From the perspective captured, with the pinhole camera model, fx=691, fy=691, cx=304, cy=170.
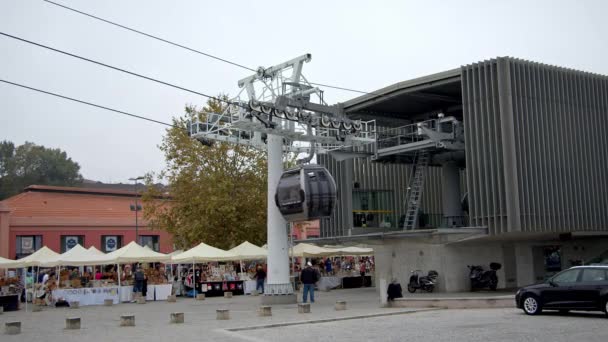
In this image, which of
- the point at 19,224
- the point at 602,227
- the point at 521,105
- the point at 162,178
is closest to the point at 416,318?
the point at 521,105

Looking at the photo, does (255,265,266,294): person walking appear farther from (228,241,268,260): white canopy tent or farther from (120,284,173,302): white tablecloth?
(120,284,173,302): white tablecloth

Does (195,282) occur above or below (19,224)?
below

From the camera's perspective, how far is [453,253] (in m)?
31.8

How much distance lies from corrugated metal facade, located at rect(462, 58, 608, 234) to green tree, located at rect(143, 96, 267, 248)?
18.1 meters

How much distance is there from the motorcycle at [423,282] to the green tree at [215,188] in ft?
52.0

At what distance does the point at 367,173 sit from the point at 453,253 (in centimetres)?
1057

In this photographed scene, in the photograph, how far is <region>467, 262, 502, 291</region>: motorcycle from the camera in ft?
103

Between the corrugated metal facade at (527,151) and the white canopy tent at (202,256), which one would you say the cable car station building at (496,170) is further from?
the white canopy tent at (202,256)

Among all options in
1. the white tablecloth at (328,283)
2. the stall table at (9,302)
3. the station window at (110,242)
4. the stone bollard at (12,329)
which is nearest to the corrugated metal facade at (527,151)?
the white tablecloth at (328,283)

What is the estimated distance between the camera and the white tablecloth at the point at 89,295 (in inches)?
1289

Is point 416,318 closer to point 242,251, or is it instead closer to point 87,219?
point 242,251

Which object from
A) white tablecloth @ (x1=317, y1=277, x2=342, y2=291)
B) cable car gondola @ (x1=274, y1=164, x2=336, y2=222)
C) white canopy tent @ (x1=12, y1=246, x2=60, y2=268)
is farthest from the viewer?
white tablecloth @ (x1=317, y1=277, x2=342, y2=291)

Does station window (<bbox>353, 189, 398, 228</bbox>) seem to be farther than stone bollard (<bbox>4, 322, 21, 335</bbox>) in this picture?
Yes

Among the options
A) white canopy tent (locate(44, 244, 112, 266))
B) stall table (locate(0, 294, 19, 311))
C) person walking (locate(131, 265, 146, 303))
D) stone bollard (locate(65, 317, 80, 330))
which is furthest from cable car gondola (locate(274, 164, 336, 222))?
stall table (locate(0, 294, 19, 311))
